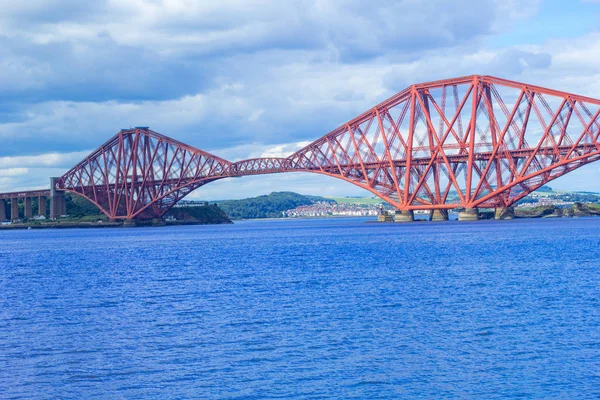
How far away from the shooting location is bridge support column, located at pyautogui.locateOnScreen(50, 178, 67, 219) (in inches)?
7244

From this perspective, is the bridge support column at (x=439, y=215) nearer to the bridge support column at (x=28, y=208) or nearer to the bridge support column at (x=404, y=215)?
the bridge support column at (x=404, y=215)

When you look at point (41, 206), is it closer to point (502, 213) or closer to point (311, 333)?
point (502, 213)

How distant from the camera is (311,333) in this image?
27.3 meters

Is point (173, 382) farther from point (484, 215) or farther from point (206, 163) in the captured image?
point (206, 163)

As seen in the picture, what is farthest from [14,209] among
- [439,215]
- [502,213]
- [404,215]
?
[502,213]

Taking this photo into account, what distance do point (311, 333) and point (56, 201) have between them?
16716 centimetres

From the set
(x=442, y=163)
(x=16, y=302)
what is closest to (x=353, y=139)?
(x=442, y=163)

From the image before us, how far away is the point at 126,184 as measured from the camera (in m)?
166

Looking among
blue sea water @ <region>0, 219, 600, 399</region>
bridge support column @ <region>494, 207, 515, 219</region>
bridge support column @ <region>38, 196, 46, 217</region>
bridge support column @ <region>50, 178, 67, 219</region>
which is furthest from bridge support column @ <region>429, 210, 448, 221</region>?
bridge support column @ <region>38, 196, 46, 217</region>

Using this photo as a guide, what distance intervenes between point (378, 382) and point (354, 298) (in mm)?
14649

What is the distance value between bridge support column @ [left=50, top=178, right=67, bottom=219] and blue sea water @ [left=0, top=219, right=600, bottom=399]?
138 m

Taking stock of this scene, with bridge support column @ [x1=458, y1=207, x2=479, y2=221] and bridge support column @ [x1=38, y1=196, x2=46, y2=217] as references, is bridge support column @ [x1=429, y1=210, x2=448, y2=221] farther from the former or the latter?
bridge support column @ [x1=38, y1=196, x2=46, y2=217]

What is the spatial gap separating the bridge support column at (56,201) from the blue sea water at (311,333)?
138081mm

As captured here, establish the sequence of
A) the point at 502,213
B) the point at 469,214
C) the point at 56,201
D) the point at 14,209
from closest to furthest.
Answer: the point at 469,214
the point at 502,213
the point at 56,201
the point at 14,209
